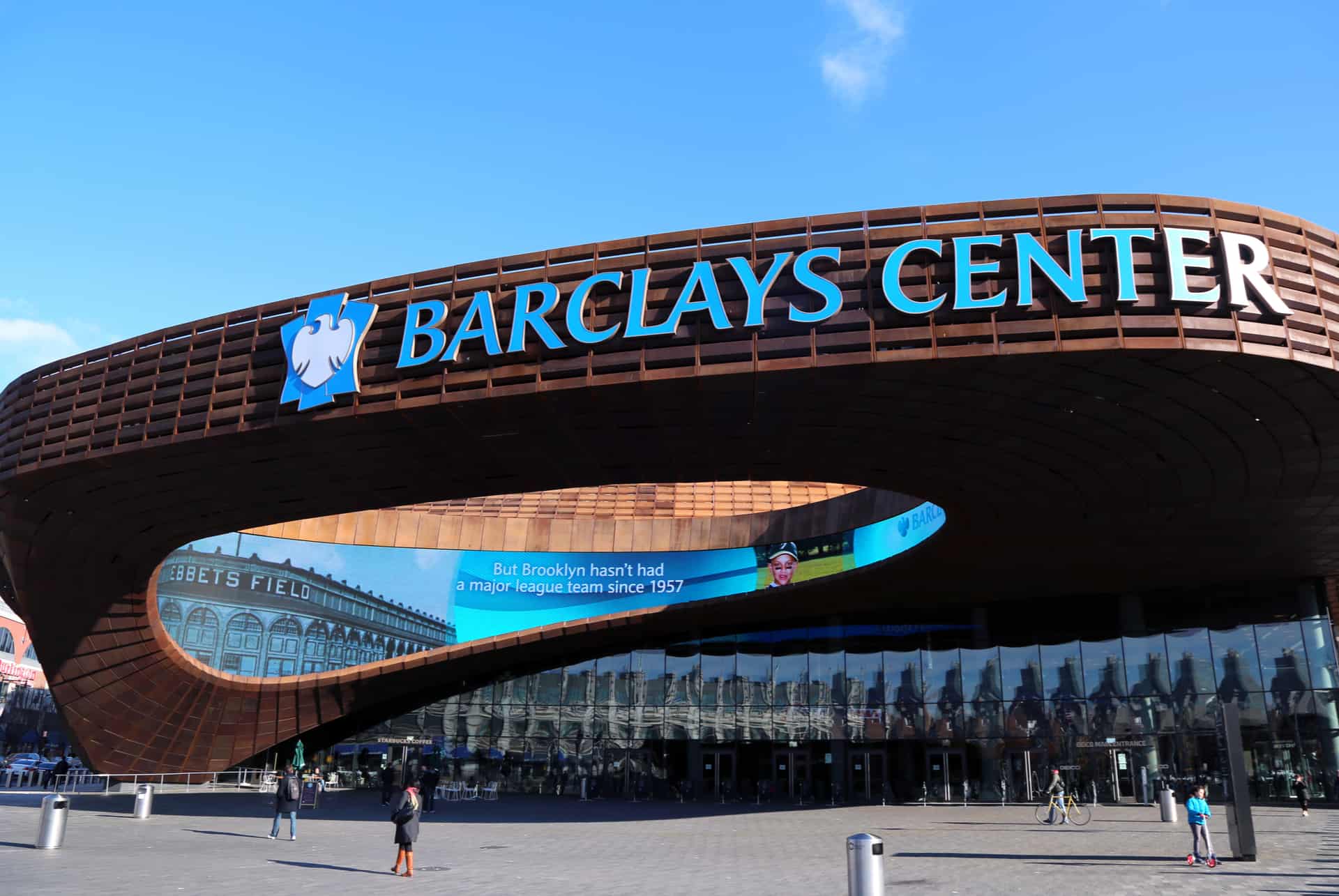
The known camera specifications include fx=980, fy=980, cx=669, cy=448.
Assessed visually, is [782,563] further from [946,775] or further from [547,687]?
[547,687]

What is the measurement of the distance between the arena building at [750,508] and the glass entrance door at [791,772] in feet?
0.36

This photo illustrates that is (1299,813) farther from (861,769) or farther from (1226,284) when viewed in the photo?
(1226,284)

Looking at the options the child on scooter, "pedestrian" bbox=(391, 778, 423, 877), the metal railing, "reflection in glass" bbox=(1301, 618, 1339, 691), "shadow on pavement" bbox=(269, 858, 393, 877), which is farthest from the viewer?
the metal railing

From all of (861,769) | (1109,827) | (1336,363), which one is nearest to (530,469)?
(1336,363)

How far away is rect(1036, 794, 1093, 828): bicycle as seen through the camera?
27344mm

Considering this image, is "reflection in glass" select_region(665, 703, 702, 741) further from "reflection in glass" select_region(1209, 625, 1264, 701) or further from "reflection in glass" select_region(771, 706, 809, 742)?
"reflection in glass" select_region(1209, 625, 1264, 701)

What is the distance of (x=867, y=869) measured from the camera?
1092 cm

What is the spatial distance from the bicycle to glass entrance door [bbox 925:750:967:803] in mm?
6192

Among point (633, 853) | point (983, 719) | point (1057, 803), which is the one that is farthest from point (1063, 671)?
point (633, 853)

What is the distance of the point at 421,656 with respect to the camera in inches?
1502

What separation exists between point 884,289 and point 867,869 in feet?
A: 31.9

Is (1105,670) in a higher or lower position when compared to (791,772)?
higher

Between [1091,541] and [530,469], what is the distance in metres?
15.9

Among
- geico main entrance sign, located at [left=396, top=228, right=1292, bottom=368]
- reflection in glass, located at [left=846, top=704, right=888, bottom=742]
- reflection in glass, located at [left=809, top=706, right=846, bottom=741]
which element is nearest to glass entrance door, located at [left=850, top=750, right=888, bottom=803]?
reflection in glass, located at [left=846, top=704, right=888, bottom=742]
